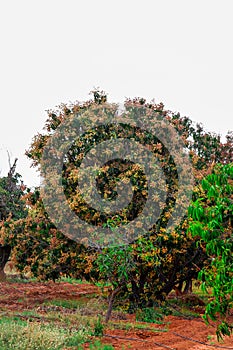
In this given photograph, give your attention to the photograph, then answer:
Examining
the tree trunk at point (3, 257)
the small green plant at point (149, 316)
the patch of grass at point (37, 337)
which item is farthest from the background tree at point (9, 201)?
the patch of grass at point (37, 337)

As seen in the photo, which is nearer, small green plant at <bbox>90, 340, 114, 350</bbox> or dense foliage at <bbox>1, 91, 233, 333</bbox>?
small green plant at <bbox>90, 340, 114, 350</bbox>

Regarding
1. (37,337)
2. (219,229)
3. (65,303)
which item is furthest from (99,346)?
(65,303)

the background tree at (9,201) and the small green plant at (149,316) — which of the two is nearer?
the small green plant at (149,316)

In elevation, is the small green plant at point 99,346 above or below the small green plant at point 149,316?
below

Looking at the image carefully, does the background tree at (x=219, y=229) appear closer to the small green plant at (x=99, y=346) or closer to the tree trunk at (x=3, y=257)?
the small green plant at (x=99, y=346)

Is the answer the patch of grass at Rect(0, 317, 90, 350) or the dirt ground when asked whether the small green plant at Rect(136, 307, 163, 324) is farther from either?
the patch of grass at Rect(0, 317, 90, 350)

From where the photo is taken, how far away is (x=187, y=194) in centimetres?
1470

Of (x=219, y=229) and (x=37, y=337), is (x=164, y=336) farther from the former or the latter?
(x=219, y=229)

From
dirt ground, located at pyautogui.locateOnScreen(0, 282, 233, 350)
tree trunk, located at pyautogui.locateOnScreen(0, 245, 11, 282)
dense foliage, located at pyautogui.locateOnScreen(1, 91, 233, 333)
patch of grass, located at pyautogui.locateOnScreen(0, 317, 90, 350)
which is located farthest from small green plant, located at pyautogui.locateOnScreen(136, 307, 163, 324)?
tree trunk, located at pyautogui.locateOnScreen(0, 245, 11, 282)

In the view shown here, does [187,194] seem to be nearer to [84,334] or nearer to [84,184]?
[84,184]

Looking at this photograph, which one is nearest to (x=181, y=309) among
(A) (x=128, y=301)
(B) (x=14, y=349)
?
(A) (x=128, y=301)

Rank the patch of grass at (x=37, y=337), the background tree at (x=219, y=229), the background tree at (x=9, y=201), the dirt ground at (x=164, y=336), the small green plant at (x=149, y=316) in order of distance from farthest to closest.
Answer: the background tree at (x=9, y=201) < the small green plant at (x=149, y=316) < the dirt ground at (x=164, y=336) < the patch of grass at (x=37, y=337) < the background tree at (x=219, y=229)

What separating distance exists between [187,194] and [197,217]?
8666 mm

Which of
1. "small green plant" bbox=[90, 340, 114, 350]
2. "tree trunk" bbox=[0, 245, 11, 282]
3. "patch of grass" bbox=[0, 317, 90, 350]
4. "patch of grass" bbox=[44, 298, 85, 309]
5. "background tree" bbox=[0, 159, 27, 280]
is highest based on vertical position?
"background tree" bbox=[0, 159, 27, 280]
